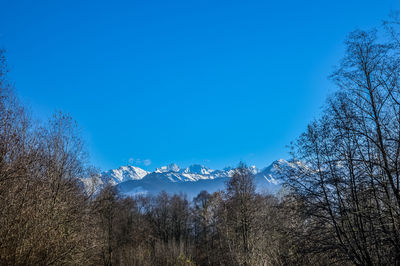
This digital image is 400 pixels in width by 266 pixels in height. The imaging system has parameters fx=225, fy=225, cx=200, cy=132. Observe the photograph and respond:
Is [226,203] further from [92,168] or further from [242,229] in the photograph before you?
[92,168]

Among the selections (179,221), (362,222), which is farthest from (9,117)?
(179,221)

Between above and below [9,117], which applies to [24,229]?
below

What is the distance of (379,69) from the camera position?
887cm

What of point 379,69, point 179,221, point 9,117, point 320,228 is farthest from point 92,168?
point 179,221

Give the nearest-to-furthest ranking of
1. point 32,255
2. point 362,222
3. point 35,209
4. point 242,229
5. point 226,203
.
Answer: point 32,255
point 35,209
point 362,222
point 242,229
point 226,203

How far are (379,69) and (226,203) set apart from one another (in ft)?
50.2

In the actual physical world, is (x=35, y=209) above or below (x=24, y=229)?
above

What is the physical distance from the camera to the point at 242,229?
1811 cm

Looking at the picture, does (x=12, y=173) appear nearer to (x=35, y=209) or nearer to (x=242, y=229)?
(x=35, y=209)

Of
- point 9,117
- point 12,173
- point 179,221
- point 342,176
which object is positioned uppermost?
point 9,117

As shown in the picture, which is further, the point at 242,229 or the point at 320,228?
the point at 242,229

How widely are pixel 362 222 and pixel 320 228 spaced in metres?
1.47

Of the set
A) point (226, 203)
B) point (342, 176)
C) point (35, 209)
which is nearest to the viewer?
point (35, 209)

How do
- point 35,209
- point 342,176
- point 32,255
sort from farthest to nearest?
point 342,176
point 35,209
point 32,255
